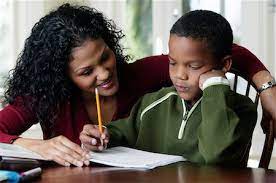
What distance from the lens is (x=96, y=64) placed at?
5.02 feet

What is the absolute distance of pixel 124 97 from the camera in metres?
1.71

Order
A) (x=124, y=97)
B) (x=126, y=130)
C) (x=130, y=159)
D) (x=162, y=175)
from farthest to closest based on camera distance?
(x=124, y=97), (x=126, y=130), (x=130, y=159), (x=162, y=175)

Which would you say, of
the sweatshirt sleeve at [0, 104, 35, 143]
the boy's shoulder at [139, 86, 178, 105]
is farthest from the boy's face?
the sweatshirt sleeve at [0, 104, 35, 143]

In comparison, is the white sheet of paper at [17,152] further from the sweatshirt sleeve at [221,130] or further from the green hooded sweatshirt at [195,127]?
the sweatshirt sleeve at [221,130]

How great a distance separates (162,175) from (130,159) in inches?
6.5

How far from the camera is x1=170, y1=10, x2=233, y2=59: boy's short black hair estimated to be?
1320 mm

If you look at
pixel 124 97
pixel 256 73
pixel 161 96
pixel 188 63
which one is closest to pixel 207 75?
pixel 188 63

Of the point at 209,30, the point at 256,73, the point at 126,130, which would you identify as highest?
the point at 209,30

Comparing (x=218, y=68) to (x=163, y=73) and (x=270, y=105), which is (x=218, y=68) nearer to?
(x=270, y=105)

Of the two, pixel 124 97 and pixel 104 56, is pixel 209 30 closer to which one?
pixel 104 56

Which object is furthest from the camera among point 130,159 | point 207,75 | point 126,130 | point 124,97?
point 124,97

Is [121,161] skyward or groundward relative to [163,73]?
groundward

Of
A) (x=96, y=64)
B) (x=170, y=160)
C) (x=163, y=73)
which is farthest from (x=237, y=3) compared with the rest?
(x=170, y=160)

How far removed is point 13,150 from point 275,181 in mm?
621
